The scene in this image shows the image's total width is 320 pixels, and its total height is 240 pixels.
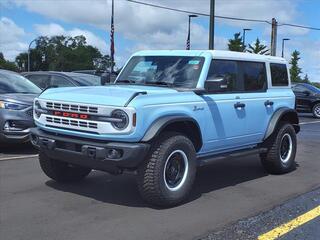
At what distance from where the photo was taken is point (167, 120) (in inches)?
240

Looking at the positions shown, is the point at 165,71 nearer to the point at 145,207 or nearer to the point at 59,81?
the point at 145,207

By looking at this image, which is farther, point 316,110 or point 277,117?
point 316,110

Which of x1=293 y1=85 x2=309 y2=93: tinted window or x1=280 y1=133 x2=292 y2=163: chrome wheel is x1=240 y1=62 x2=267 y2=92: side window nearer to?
x1=280 y1=133 x2=292 y2=163: chrome wheel

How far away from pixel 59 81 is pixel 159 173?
7925 millimetres

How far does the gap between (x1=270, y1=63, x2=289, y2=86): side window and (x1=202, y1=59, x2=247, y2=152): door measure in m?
1.09

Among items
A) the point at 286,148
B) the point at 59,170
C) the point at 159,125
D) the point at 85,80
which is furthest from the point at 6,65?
the point at 159,125

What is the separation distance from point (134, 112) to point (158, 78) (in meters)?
1.58

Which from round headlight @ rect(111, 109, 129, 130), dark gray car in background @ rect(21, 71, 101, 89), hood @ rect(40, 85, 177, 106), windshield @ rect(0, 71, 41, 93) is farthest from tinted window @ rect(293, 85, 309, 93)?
round headlight @ rect(111, 109, 129, 130)

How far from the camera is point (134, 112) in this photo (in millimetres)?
5750

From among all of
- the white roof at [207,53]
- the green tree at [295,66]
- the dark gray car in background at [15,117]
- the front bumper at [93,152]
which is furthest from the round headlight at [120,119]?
the green tree at [295,66]

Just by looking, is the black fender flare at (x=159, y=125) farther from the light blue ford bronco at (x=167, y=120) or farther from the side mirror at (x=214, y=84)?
the side mirror at (x=214, y=84)

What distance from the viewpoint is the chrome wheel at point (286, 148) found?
343 inches

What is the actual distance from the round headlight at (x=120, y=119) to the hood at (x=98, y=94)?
89mm

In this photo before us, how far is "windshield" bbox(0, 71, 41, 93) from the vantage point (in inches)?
424
